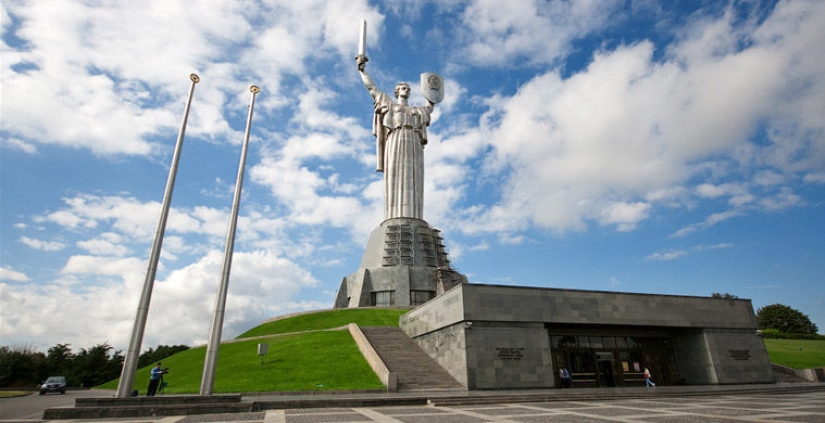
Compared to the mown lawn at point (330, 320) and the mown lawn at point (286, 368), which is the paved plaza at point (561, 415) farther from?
the mown lawn at point (330, 320)

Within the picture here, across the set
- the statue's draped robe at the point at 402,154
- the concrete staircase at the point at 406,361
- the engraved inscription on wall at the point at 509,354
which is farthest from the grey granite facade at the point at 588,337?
the statue's draped robe at the point at 402,154

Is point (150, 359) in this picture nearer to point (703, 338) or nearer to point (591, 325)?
point (591, 325)

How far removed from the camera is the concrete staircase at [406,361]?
21.7 m

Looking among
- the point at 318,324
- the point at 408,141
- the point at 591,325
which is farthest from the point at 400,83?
the point at 591,325

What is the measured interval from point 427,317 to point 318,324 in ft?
44.1

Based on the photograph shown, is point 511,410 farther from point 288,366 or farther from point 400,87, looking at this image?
point 400,87

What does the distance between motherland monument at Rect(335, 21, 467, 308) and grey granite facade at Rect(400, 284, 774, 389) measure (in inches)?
652

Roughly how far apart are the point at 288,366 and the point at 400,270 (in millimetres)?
21794

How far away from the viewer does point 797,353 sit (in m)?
36.2

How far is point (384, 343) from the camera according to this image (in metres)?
28.1

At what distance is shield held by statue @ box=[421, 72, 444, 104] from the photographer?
53562mm

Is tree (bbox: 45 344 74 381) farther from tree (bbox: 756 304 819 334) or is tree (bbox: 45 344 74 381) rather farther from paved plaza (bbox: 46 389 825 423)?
tree (bbox: 756 304 819 334)

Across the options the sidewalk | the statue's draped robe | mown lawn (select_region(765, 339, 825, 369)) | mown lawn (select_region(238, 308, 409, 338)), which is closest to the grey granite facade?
the sidewalk

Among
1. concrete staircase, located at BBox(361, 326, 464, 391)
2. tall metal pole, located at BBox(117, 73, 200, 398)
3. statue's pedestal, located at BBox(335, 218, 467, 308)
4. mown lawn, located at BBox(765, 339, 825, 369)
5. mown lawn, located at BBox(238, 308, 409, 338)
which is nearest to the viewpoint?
tall metal pole, located at BBox(117, 73, 200, 398)
